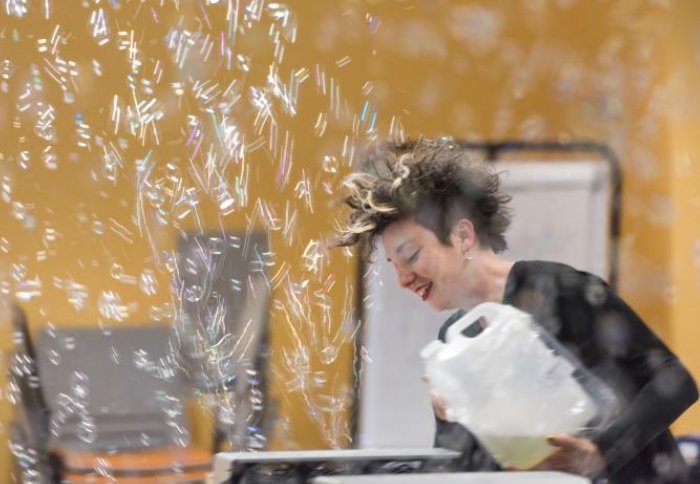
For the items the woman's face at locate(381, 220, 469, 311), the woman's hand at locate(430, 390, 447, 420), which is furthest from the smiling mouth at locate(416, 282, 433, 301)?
the woman's hand at locate(430, 390, 447, 420)

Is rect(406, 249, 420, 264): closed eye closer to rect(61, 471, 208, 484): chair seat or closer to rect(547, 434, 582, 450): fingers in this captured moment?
rect(547, 434, 582, 450): fingers

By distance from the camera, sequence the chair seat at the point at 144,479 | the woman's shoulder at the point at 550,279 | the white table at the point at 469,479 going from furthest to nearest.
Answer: the chair seat at the point at 144,479 < the woman's shoulder at the point at 550,279 < the white table at the point at 469,479

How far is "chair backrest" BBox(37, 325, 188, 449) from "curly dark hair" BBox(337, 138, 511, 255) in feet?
3.01

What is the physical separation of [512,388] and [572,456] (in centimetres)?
7

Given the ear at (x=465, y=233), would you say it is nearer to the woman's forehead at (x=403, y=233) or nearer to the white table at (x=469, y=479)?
the woman's forehead at (x=403, y=233)

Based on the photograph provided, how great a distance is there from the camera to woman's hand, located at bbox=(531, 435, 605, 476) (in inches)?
31.7

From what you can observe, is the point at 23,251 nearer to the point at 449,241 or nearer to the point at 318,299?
the point at 318,299

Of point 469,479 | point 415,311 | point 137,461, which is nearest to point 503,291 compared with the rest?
point 469,479

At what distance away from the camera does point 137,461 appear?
6.19 feet


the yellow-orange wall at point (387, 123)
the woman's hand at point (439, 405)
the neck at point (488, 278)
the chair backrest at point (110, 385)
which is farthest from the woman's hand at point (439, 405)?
the chair backrest at point (110, 385)

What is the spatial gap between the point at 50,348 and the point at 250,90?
537 millimetres

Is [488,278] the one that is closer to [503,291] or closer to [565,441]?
[503,291]

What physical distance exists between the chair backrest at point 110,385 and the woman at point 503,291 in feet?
2.94

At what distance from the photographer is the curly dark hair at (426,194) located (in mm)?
1016
